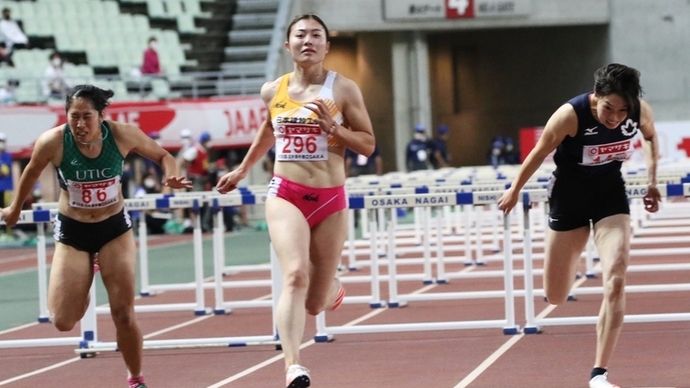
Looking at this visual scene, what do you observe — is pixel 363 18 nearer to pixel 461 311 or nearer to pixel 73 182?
pixel 461 311

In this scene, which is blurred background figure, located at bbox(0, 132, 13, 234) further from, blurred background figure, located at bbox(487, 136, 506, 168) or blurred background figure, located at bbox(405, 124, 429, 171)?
blurred background figure, located at bbox(487, 136, 506, 168)

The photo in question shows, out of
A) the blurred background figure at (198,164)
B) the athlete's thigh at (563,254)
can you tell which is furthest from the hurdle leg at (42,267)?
the blurred background figure at (198,164)

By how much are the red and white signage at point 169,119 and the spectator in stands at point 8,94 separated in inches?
25.2

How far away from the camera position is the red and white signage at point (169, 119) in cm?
2397

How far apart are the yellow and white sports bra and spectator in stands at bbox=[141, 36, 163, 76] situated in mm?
21534

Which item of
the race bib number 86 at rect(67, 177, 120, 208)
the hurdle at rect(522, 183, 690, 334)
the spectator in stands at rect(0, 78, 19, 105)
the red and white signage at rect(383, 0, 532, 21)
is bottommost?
the hurdle at rect(522, 183, 690, 334)

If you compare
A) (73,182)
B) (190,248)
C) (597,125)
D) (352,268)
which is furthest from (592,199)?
(190,248)

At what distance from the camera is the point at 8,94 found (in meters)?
24.9

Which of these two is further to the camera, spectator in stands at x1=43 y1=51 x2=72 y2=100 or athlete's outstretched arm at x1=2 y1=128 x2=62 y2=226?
spectator in stands at x1=43 y1=51 x2=72 y2=100

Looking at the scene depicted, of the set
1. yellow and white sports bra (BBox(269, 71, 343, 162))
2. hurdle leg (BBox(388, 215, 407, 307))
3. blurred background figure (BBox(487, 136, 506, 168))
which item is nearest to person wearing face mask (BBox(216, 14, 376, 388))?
yellow and white sports bra (BBox(269, 71, 343, 162))

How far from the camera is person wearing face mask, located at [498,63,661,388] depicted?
6.65 metres

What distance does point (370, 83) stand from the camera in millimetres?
39469

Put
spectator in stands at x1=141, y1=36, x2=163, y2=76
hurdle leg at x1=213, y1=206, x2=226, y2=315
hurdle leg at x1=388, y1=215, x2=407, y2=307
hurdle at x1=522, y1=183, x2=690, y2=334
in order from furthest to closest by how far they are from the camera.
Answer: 1. spectator in stands at x1=141, y1=36, x2=163, y2=76
2. hurdle leg at x1=213, y1=206, x2=226, y2=315
3. hurdle leg at x1=388, y1=215, x2=407, y2=307
4. hurdle at x1=522, y1=183, x2=690, y2=334

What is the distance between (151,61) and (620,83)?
2232 cm
